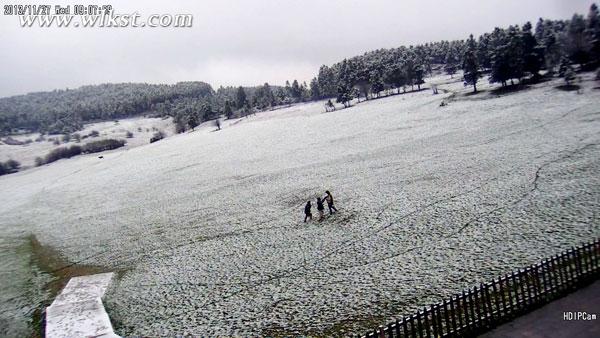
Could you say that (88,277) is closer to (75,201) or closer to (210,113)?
(75,201)

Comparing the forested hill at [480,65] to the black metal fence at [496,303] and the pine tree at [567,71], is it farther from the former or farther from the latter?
the black metal fence at [496,303]

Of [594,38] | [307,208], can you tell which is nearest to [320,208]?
[307,208]

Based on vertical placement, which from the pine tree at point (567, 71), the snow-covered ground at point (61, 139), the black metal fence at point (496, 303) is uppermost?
the snow-covered ground at point (61, 139)

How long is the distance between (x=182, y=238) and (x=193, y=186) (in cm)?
2057

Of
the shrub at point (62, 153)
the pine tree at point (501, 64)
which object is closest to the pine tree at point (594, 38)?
the pine tree at point (501, 64)

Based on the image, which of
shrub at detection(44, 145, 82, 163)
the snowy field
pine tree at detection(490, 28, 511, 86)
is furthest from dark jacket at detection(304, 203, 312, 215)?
shrub at detection(44, 145, 82, 163)

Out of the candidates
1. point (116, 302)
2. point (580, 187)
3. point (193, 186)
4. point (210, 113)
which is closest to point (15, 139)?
point (210, 113)

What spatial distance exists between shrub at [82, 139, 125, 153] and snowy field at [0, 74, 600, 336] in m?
73.0

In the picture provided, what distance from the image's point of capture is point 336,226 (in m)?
25.5

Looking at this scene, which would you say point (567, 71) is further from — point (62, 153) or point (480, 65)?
point (62, 153)

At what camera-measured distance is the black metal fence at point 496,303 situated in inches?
468

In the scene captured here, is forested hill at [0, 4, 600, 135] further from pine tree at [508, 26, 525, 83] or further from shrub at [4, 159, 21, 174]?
shrub at [4, 159, 21, 174]

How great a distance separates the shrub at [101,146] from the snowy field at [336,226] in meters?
73.0

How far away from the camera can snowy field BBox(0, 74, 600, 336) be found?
16.6 m
